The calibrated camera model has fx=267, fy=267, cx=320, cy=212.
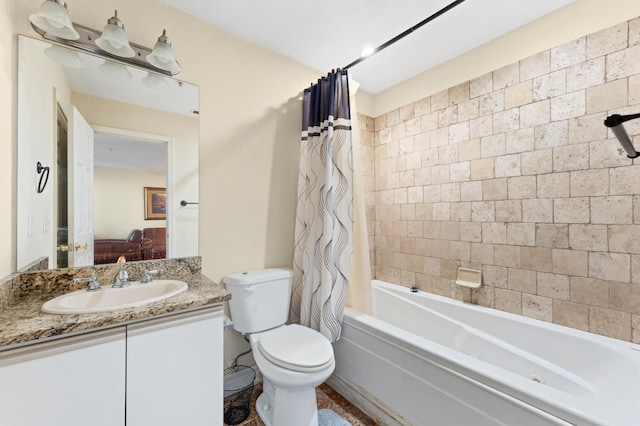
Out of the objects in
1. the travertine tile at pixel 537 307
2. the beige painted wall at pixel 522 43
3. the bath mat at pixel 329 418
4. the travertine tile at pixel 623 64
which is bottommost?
the bath mat at pixel 329 418

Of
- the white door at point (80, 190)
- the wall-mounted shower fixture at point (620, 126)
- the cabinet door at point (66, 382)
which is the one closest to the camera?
the cabinet door at point (66, 382)

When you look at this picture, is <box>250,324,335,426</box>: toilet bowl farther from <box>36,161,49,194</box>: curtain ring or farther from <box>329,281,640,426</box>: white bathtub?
<box>36,161,49,194</box>: curtain ring

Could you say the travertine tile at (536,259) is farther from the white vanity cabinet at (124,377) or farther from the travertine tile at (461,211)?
the white vanity cabinet at (124,377)

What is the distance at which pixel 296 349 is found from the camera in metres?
1.48

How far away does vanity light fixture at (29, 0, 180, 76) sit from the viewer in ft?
3.92

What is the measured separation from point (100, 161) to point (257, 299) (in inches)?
47.4

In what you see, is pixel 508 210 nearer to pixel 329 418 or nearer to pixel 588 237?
pixel 588 237

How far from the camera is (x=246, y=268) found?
1.95 meters

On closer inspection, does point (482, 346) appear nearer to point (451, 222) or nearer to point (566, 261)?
point (566, 261)

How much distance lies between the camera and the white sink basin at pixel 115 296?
1067 mm

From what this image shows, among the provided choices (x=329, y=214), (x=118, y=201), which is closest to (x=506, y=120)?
(x=329, y=214)

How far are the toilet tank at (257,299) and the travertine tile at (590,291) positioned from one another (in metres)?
1.83

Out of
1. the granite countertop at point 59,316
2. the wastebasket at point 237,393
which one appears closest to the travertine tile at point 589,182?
the granite countertop at point 59,316

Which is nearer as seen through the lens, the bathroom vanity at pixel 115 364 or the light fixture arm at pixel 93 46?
the bathroom vanity at pixel 115 364
